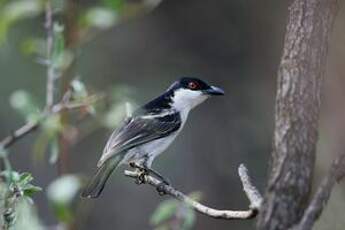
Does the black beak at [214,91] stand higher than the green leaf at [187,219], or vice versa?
the green leaf at [187,219]

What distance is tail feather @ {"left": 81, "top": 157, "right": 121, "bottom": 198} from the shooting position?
5.14 meters

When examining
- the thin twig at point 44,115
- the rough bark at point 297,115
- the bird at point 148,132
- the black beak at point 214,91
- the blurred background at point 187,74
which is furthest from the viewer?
the blurred background at point 187,74

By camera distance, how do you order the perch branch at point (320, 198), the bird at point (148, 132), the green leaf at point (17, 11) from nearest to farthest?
1. the perch branch at point (320, 198)
2. the green leaf at point (17, 11)
3. the bird at point (148, 132)

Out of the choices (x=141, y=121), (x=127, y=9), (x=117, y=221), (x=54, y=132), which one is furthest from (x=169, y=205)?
(x=117, y=221)

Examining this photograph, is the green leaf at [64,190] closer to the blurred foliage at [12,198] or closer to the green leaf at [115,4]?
the blurred foliage at [12,198]

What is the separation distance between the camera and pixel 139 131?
19.1ft

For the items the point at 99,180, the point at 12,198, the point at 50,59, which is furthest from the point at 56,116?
the point at 99,180

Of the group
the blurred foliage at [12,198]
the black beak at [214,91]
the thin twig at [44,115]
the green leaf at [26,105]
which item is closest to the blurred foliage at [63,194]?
the blurred foliage at [12,198]

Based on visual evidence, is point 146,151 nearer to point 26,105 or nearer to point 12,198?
point 26,105

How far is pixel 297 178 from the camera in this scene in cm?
293

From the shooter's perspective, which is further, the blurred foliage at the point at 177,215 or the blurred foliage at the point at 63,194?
the blurred foliage at the point at 177,215

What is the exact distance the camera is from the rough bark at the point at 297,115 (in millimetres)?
2914

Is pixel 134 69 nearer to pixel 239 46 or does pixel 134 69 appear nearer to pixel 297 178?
pixel 239 46

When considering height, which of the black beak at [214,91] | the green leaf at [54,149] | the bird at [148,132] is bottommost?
the bird at [148,132]
